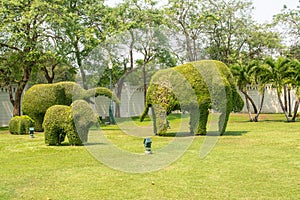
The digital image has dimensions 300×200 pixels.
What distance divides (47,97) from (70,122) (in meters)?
6.33

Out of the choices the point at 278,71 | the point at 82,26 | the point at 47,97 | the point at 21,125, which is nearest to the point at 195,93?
the point at 47,97

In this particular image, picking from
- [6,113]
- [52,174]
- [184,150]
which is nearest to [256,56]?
[6,113]

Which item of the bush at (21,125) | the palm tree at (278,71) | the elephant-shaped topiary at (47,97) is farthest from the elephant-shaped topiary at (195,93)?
the palm tree at (278,71)

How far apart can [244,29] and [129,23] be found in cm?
1109

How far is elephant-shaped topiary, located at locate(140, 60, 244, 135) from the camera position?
44.7 feet

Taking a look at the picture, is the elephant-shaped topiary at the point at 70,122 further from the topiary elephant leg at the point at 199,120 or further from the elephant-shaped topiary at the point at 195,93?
the topiary elephant leg at the point at 199,120

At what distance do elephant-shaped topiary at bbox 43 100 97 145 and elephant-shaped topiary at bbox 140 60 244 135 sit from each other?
312cm

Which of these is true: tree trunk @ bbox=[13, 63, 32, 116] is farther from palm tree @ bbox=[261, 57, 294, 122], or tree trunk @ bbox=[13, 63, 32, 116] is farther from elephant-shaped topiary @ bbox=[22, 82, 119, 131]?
palm tree @ bbox=[261, 57, 294, 122]

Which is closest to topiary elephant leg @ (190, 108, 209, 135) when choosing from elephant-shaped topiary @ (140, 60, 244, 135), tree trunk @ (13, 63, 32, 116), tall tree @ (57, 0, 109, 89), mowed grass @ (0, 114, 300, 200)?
elephant-shaped topiary @ (140, 60, 244, 135)

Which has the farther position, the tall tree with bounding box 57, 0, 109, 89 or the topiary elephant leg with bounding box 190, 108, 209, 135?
the tall tree with bounding box 57, 0, 109, 89

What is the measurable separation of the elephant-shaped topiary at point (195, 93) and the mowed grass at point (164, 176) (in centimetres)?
288

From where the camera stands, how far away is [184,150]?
10.6m

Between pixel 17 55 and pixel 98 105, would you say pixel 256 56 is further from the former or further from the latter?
pixel 17 55

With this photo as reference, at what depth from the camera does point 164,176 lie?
24.2 ft
